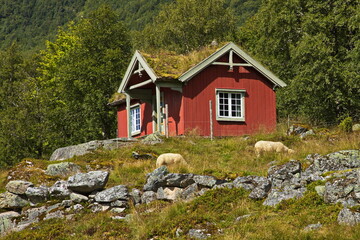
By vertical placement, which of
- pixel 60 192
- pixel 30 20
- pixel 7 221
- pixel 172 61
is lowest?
pixel 7 221

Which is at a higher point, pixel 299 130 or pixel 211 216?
pixel 299 130

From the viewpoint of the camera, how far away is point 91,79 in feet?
145

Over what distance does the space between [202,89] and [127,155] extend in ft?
26.9

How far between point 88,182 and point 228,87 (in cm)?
1474

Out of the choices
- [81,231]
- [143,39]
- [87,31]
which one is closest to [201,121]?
[81,231]

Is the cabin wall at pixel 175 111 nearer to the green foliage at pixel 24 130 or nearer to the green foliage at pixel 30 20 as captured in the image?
the green foliage at pixel 24 130

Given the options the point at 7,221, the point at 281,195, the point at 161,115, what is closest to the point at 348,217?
the point at 281,195

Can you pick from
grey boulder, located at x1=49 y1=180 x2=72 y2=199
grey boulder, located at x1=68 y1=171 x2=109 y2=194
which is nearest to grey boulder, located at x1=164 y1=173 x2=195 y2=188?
grey boulder, located at x1=68 y1=171 x2=109 y2=194

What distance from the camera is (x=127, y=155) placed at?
77.7 ft

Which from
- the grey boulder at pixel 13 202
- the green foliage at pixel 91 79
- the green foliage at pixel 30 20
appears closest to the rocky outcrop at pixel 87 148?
the grey boulder at pixel 13 202

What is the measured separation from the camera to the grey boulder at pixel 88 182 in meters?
17.8

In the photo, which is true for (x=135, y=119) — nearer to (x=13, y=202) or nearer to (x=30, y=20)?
(x=13, y=202)

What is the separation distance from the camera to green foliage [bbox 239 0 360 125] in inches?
1367

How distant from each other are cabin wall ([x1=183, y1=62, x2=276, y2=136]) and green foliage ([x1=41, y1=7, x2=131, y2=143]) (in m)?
14.2
